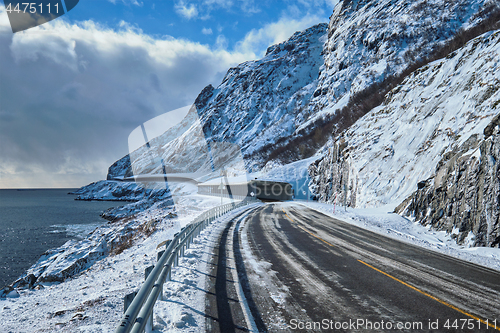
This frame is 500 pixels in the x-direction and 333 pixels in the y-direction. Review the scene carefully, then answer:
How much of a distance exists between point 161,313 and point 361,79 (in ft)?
272

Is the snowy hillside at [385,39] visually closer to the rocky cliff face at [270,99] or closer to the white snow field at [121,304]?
the rocky cliff face at [270,99]

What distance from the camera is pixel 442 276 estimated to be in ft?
22.3

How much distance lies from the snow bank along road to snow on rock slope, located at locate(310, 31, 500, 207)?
37.4 feet

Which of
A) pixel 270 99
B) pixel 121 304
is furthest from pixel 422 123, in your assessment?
pixel 270 99

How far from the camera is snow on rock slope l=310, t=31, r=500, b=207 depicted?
18359mm

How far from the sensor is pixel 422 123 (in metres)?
23.5

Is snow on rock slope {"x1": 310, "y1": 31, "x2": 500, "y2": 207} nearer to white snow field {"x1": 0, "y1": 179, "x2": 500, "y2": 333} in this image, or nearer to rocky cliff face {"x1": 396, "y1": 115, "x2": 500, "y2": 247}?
rocky cliff face {"x1": 396, "y1": 115, "x2": 500, "y2": 247}

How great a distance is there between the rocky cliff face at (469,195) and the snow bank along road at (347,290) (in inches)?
123

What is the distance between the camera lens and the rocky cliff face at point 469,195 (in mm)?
10516

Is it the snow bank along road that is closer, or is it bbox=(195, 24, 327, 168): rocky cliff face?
the snow bank along road

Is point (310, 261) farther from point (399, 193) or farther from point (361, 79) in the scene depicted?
point (361, 79)

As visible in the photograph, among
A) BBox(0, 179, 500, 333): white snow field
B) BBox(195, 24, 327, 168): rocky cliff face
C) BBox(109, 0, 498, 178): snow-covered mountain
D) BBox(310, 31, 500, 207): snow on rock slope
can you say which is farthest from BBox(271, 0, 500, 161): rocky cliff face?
BBox(0, 179, 500, 333): white snow field

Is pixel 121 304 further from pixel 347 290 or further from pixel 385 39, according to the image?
pixel 385 39

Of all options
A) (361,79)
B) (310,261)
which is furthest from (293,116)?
(310,261)
